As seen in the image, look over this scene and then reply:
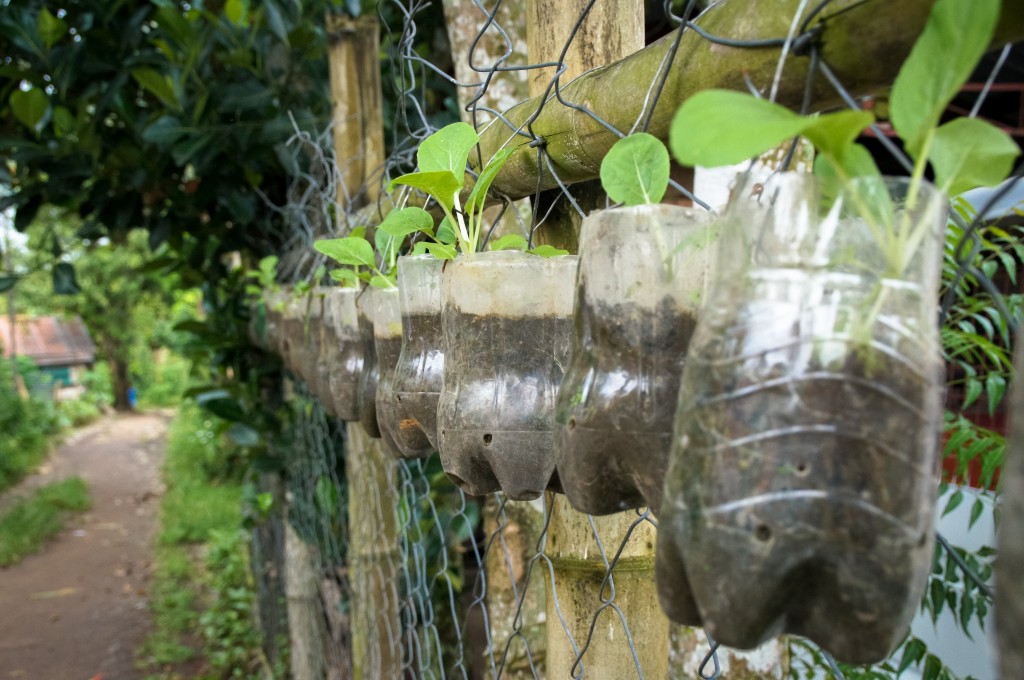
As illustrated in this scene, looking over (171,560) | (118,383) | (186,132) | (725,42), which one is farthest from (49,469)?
(725,42)

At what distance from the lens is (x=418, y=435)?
987 millimetres

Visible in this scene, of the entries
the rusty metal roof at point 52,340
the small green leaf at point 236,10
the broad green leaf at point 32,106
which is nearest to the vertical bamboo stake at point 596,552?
the small green leaf at point 236,10

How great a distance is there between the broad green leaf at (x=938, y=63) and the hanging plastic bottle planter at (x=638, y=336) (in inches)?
6.6

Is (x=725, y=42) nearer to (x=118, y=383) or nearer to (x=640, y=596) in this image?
(x=640, y=596)

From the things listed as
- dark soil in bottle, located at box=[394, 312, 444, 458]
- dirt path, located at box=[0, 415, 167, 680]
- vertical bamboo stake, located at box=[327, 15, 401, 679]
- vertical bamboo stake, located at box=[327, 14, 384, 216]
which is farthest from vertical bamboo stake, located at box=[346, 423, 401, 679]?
dirt path, located at box=[0, 415, 167, 680]

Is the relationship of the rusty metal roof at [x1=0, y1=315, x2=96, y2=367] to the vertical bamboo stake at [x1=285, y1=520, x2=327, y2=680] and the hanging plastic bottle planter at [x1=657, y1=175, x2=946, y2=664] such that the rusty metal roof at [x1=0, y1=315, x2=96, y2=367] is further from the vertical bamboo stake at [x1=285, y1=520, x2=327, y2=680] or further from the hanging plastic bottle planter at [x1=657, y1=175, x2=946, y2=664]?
the hanging plastic bottle planter at [x1=657, y1=175, x2=946, y2=664]

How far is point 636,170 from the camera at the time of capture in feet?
2.02

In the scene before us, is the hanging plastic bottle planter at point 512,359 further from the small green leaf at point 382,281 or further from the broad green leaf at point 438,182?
the small green leaf at point 382,281

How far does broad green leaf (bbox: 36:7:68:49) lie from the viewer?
2977 mm

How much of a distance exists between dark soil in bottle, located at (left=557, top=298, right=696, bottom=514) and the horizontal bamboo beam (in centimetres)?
18

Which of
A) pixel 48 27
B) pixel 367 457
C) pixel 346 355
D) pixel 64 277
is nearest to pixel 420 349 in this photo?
pixel 346 355

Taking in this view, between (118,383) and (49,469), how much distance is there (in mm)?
8443

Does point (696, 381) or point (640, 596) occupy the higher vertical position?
point (696, 381)

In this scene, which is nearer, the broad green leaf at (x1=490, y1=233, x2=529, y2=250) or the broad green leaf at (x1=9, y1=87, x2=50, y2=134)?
the broad green leaf at (x1=490, y1=233, x2=529, y2=250)
